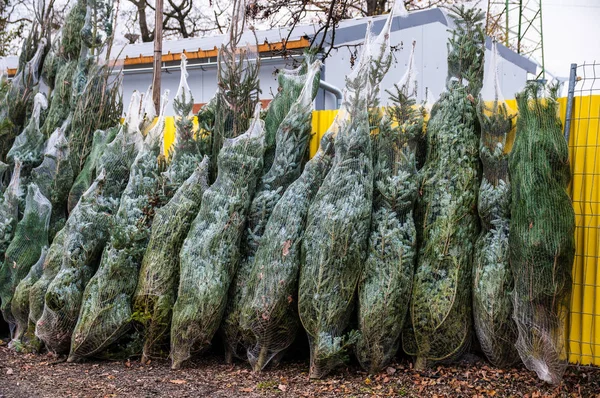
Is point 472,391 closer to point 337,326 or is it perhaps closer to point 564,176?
point 337,326

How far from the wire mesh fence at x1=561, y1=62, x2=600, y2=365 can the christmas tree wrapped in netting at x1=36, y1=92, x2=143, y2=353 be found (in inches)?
159

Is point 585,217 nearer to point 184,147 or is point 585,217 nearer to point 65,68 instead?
point 184,147

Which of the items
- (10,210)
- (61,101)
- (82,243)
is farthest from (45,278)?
(61,101)

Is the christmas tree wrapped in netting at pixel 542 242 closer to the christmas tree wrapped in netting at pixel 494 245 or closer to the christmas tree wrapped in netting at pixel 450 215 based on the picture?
the christmas tree wrapped in netting at pixel 494 245

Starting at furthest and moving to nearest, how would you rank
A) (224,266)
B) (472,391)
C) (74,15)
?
(74,15), (224,266), (472,391)

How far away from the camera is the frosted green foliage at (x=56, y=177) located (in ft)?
21.5

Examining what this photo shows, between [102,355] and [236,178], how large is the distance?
6.68ft

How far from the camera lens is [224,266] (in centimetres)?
491

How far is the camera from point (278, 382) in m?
4.52

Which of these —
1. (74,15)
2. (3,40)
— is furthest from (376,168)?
(3,40)

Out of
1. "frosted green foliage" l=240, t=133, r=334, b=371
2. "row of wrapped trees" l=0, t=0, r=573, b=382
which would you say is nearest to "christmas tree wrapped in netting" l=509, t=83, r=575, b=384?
"row of wrapped trees" l=0, t=0, r=573, b=382

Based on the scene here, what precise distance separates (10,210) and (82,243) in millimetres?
1530

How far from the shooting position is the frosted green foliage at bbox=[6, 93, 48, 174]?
6.98m

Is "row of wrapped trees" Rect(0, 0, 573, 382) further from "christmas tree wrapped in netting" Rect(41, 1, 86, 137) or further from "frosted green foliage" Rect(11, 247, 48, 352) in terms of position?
"christmas tree wrapped in netting" Rect(41, 1, 86, 137)
